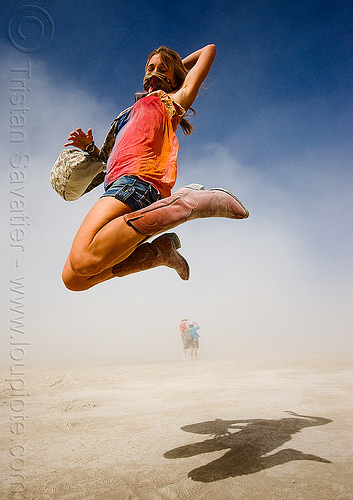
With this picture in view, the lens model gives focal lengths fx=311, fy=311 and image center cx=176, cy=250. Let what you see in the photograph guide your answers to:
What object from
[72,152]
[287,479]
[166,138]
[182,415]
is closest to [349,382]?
[182,415]

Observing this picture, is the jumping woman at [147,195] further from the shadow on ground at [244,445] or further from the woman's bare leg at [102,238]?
the shadow on ground at [244,445]

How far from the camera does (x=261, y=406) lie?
3.35m

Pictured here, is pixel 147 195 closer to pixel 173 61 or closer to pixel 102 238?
pixel 102 238

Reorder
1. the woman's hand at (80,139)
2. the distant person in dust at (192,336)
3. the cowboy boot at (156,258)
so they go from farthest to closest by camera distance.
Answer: the distant person in dust at (192,336)
the woman's hand at (80,139)
the cowboy boot at (156,258)

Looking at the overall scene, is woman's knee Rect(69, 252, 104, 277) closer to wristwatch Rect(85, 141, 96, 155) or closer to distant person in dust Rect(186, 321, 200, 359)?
wristwatch Rect(85, 141, 96, 155)

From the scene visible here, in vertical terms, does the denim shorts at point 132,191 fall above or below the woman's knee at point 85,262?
above

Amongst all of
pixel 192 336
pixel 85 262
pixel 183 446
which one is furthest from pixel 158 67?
pixel 192 336

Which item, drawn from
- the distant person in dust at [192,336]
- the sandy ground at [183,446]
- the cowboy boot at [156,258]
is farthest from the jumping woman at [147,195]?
the distant person in dust at [192,336]

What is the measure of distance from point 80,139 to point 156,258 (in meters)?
0.99

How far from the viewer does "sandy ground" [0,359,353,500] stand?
1654mm

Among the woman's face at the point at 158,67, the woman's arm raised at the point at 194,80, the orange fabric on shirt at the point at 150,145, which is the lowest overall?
the orange fabric on shirt at the point at 150,145

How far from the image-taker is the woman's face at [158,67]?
7.30 ft

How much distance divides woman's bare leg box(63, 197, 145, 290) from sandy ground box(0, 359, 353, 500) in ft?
3.97

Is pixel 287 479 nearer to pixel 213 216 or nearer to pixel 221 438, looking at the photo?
pixel 221 438
